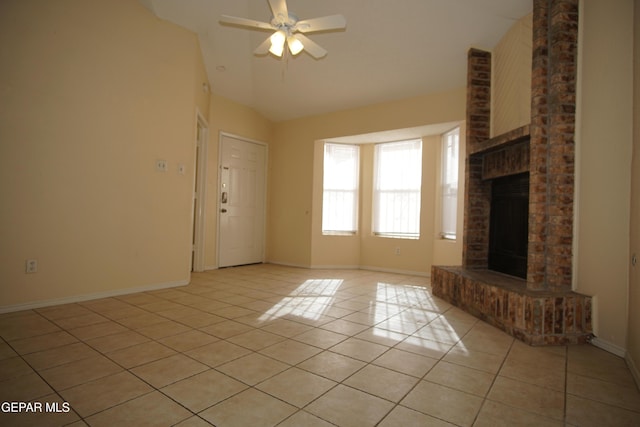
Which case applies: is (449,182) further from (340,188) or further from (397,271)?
(340,188)

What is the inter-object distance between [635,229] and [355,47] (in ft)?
11.1

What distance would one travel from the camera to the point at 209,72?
4945 millimetres

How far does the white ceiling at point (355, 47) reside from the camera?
3609 mm

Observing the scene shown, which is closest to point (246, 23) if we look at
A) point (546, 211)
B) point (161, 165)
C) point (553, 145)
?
point (161, 165)

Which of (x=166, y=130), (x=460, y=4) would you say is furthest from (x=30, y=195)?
(x=460, y=4)

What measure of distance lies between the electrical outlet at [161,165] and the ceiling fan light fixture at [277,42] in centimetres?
181

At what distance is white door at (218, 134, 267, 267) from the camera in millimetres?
5578

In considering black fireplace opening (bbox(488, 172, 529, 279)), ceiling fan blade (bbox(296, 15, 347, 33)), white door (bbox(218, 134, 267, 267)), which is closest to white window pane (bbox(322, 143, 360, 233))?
white door (bbox(218, 134, 267, 267))

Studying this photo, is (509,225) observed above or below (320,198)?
below

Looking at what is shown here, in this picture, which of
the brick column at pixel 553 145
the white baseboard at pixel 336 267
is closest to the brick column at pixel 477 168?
the brick column at pixel 553 145

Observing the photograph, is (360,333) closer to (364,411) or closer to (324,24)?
(364,411)

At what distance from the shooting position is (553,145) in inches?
108

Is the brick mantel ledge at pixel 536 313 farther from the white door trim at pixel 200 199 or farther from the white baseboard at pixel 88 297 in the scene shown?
the white door trim at pixel 200 199

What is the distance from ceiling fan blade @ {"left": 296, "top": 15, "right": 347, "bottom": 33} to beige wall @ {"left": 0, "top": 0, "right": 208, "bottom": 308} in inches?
74.1
